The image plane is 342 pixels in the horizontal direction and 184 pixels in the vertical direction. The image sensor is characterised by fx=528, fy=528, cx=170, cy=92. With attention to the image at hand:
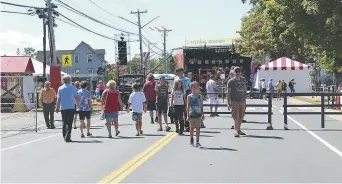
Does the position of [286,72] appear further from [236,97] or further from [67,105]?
[67,105]

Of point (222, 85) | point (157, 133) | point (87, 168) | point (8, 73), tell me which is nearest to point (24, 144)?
point (157, 133)

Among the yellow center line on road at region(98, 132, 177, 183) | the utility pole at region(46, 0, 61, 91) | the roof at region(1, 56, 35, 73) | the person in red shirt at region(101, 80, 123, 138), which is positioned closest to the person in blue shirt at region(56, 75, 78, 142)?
the person in red shirt at region(101, 80, 123, 138)

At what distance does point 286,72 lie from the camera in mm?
47250

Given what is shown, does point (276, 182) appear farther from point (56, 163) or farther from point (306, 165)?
point (56, 163)

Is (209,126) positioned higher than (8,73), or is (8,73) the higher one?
(8,73)

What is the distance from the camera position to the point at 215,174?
877 centimetres

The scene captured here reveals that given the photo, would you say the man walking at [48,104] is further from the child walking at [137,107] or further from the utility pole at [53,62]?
the utility pole at [53,62]

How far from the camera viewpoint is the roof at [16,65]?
33.9 metres

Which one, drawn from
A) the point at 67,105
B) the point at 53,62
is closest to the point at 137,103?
the point at 67,105

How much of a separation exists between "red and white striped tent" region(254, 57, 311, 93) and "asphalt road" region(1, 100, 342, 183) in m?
29.6

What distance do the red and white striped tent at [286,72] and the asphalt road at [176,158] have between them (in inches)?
1167

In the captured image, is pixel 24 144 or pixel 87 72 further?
pixel 87 72

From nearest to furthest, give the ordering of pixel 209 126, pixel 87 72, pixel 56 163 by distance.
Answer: pixel 56 163 → pixel 209 126 → pixel 87 72

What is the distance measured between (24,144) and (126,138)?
2.72 meters
